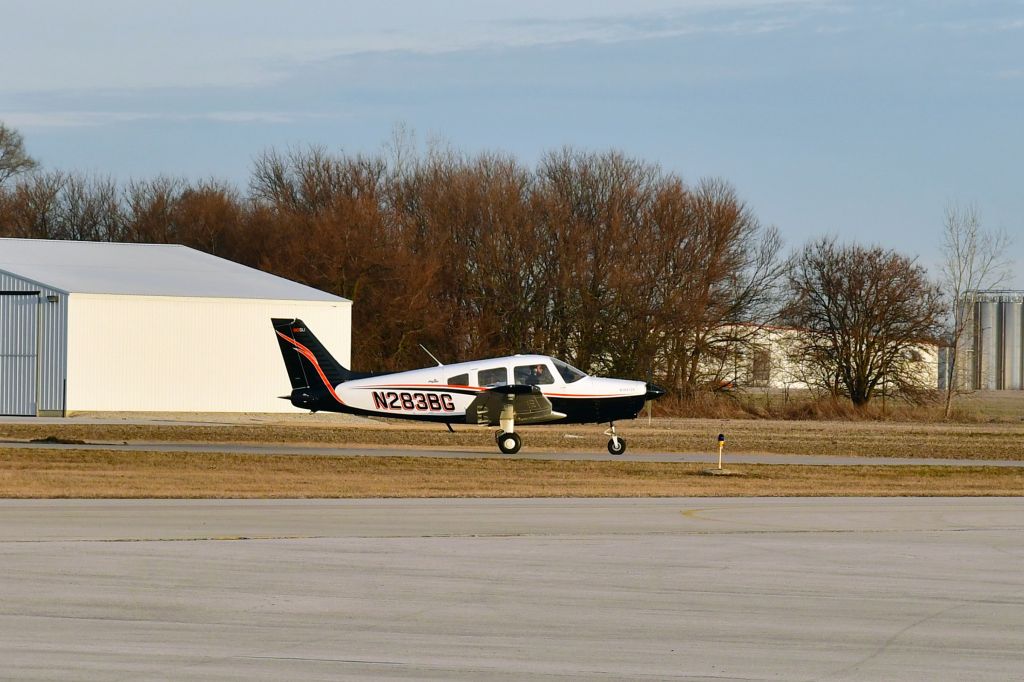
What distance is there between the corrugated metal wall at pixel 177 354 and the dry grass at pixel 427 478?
1563cm

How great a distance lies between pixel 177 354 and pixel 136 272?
16.5 ft

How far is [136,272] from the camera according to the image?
156 feet

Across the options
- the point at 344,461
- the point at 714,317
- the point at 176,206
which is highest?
the point at 176,206

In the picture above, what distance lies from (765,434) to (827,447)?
22.5ft

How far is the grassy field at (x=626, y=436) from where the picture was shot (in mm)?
32344

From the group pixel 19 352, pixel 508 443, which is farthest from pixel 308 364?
pixel 19 352

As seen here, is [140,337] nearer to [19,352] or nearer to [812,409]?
[19,352]

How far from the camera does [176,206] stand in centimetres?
7406

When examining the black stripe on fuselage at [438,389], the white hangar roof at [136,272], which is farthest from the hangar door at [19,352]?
the black stripe on fuselage at [438,389]
